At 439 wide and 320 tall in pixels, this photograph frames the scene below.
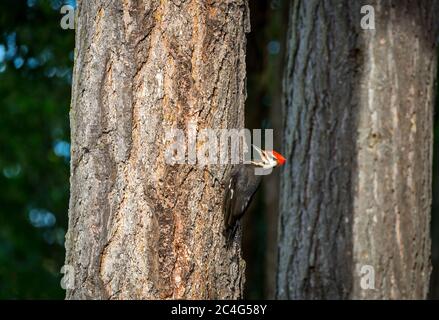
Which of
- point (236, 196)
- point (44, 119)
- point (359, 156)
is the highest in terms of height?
point (44, 119)

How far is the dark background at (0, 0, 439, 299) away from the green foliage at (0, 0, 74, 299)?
1 centimetres

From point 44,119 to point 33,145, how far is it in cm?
54

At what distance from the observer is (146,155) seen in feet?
9.55

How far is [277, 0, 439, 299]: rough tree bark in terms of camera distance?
15.6 ft

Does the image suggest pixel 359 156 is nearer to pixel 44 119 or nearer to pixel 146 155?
pixel 146 155

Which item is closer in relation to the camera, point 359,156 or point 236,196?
point 236,196

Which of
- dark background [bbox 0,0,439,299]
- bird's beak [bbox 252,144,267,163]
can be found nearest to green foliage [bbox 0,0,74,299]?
dark background [bbox 0,0,439,299]

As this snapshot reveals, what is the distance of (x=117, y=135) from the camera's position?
2.93 meters

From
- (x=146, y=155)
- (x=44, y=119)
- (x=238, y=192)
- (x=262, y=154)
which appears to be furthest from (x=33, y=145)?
(x=146, y=155)

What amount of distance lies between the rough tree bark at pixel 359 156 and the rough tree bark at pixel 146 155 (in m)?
1.87

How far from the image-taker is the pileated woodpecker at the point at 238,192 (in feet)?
10.0

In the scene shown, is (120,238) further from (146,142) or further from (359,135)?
(359,135)

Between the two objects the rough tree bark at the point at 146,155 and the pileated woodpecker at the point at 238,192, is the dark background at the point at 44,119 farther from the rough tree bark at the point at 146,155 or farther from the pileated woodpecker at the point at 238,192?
the rough tree bark at the point at 146,155

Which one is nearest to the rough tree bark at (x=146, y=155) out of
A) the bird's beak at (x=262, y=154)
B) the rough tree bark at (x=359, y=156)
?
the bird's beak at (x=262, y=154)
